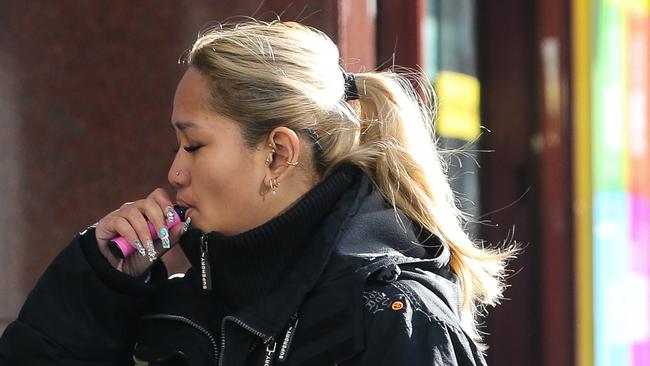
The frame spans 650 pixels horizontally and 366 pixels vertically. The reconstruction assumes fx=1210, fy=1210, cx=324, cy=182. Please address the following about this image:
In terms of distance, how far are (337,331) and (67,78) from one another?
1490 millimetres

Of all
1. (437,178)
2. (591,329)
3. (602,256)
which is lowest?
(591,329)

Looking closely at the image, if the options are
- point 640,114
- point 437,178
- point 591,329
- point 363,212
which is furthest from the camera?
point 640,114

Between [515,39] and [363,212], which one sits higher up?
[515,39]

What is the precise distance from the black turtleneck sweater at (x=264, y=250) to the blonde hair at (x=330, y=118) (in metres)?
0.13

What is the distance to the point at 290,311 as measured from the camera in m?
2.34

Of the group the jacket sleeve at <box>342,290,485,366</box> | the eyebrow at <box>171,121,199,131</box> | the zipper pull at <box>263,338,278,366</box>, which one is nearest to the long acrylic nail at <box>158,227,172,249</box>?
the eyebrow at <box>171,121,199,131</box>

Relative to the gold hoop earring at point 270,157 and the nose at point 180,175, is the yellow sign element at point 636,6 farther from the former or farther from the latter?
the nose at point 180,175

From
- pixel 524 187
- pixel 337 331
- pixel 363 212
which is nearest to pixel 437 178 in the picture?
pixel 363 212

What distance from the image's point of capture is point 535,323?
4938 millimetres

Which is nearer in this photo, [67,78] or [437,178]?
[437,178]

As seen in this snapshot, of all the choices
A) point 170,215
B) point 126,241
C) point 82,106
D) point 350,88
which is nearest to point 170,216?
point 170,215

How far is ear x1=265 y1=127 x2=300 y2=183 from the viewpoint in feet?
8.32

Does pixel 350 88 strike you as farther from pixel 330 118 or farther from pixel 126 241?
pixel 126 241

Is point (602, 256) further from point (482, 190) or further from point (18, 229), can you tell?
point (18, 229)
